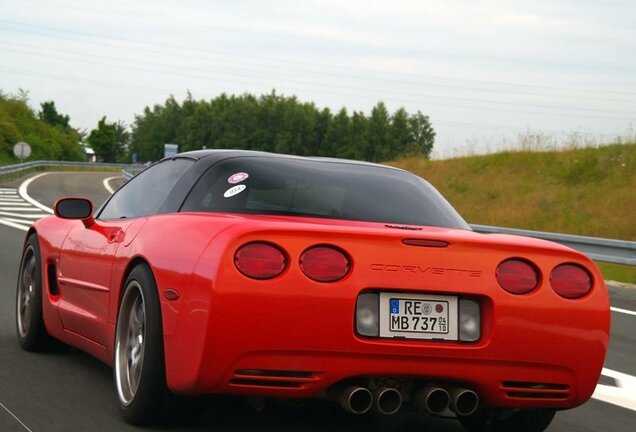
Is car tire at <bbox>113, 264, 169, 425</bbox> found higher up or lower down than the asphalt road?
higher up

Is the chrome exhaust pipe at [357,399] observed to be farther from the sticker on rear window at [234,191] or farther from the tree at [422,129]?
the tree at [422,129]

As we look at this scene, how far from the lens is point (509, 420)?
220 inches

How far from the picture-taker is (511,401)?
16.2 feet

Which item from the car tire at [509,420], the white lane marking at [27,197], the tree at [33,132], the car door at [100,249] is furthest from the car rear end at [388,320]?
the tree at [33,132]

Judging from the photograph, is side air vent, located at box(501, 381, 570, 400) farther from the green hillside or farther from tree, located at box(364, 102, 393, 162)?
tree, located at box(364, 102, 393, 162)

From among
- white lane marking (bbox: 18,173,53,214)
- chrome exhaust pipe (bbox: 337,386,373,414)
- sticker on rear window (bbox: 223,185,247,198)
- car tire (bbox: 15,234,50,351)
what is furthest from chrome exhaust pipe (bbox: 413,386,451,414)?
white lane marking (bbox: 18,173,53,214)

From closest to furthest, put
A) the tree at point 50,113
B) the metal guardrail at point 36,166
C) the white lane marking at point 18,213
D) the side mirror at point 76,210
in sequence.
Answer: the side mirror at point 76,210 < the white lane marking at point 18,213 < the metal guardrail at point 36,166 < the tree at point 50,113

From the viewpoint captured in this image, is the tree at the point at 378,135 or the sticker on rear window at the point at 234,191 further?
the tree at the point at 378,135

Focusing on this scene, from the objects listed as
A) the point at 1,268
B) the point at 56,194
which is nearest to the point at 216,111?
the point at 56,194

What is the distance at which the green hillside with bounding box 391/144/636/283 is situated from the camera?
26984 mm

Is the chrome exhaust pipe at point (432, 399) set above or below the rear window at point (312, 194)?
below

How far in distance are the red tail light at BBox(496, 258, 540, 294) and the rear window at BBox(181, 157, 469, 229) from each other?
2.42ft

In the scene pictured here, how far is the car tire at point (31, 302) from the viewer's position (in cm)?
722

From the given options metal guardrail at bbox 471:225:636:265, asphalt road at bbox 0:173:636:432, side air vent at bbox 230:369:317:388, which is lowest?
metal guardrail at bbox 471:225:636:265
